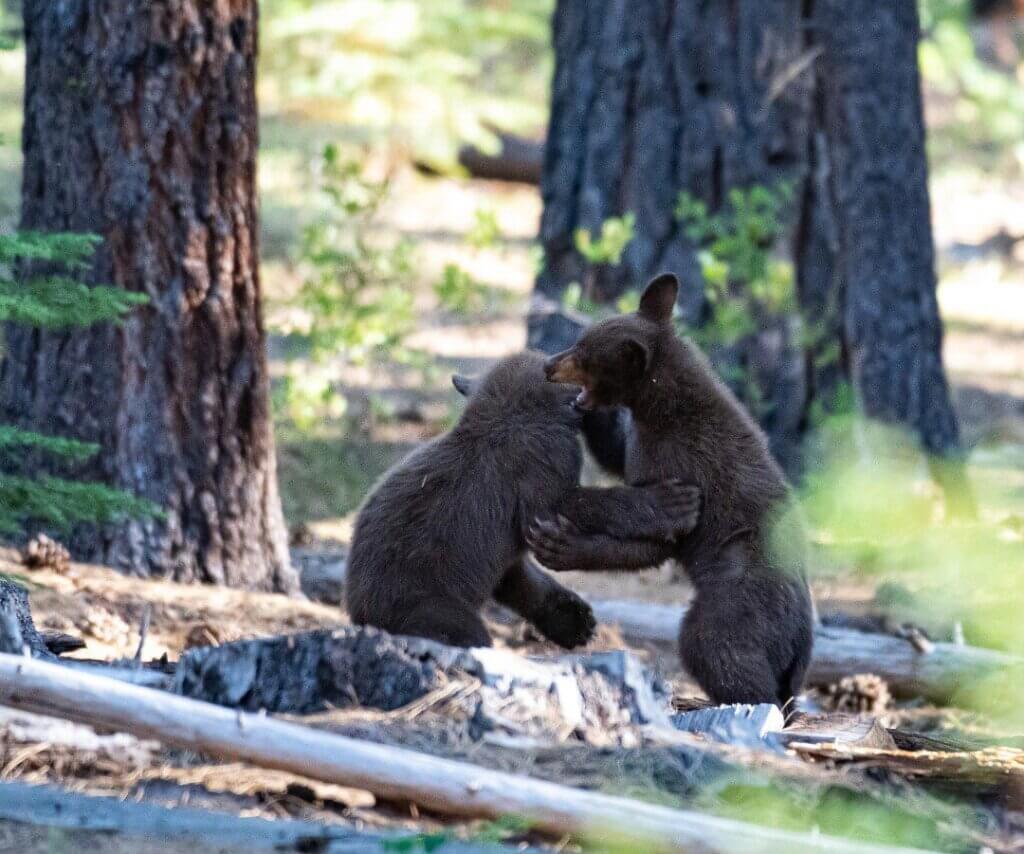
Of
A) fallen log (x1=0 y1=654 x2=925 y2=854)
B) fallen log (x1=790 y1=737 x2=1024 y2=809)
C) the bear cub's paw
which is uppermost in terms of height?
fallen log (x1=0 y1=654 x2=925 y2=854)

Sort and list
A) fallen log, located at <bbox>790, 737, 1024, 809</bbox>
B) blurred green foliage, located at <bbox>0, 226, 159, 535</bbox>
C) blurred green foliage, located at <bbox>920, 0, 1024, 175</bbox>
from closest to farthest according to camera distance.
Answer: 1. fallen log, located at <bbox>790, 737, 1024, 809</bbox>
2. blurred green foliage, located at <bbox>0, 226, 159, 535</bbox>
3. blurred green foliage, located at <bbox>920, 0, 1024, 175</bbox>

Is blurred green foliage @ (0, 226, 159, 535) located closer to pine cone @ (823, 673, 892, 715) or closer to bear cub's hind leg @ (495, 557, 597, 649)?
bear cub's hind leg @ (495, 557, 597, 649)

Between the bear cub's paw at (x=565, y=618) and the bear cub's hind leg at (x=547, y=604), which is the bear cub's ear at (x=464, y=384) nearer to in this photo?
the bear cub's hind leg at (x=547, y=604)

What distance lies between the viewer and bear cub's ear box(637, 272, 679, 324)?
6.75 m

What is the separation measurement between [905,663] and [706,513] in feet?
6.78

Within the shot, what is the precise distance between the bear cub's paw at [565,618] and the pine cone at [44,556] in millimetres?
2525

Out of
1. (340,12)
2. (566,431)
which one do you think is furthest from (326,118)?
(566,431)

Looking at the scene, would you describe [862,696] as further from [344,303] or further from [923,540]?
[344,303]

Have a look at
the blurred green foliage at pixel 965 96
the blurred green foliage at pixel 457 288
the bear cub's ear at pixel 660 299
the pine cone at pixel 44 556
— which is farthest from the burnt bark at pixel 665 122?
the blurred green foliage at pixel 965 96

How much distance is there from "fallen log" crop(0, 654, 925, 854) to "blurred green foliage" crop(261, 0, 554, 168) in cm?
1206

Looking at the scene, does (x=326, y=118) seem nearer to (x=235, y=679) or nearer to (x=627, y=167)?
(x=627, y=167)

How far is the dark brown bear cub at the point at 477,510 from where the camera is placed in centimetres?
586

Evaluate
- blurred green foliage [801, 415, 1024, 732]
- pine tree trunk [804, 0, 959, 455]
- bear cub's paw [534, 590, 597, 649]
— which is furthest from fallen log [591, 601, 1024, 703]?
pine tree trunk [804, 0, 959, 455]

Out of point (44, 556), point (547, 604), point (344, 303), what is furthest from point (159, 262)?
point (344, 303)
